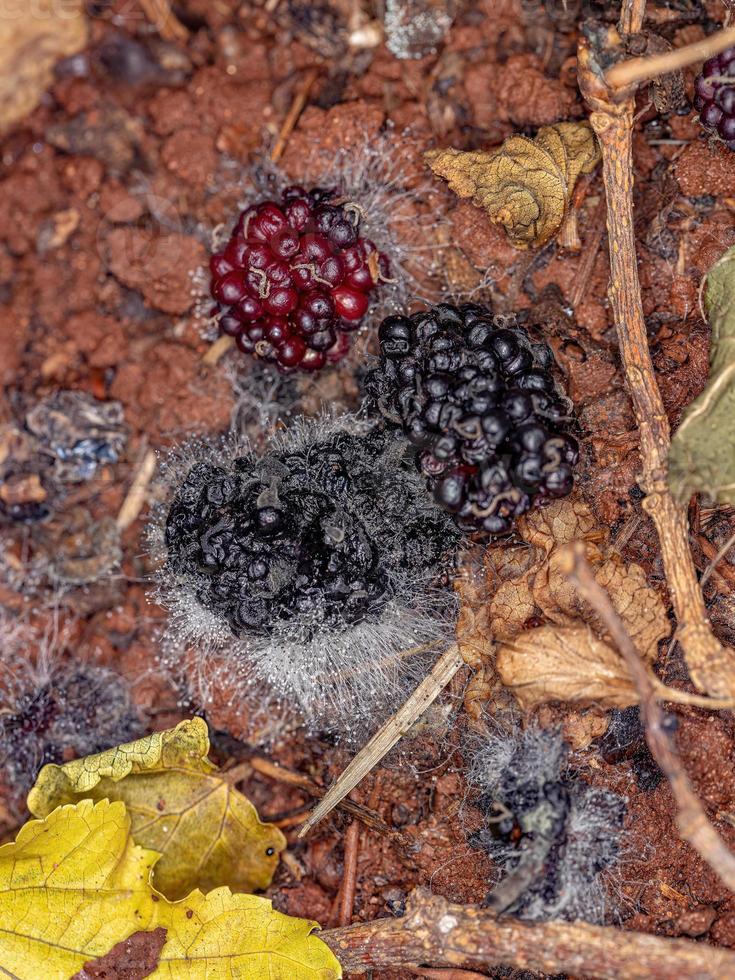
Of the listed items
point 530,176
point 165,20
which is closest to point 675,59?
point 530,176

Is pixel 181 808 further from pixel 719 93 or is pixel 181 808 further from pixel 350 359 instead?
pixel 719 93

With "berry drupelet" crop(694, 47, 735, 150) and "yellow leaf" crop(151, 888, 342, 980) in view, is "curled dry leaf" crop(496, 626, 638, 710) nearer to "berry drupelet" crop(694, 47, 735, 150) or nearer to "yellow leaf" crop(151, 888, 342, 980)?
"yellow leaf" crop(151, 888, 342, 980)

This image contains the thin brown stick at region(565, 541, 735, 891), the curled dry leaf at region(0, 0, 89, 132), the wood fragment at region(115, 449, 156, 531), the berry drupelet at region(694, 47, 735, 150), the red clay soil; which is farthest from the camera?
the wood fragment at region(115, 449, 156, 531)

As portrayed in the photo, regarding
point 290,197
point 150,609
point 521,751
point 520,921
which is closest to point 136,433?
point 150,609

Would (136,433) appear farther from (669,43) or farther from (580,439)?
(669,43)

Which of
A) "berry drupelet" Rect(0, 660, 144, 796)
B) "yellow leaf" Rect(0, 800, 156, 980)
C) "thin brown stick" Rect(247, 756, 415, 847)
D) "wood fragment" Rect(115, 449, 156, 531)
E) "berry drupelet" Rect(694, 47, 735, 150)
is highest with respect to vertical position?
"berry drupelet" Rect(694, 47, 735, 150)

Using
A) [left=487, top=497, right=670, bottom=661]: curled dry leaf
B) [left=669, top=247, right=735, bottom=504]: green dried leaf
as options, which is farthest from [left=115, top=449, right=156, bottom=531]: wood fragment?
[left=669, top=247, right=735, bottom=504]: green dried leaf
